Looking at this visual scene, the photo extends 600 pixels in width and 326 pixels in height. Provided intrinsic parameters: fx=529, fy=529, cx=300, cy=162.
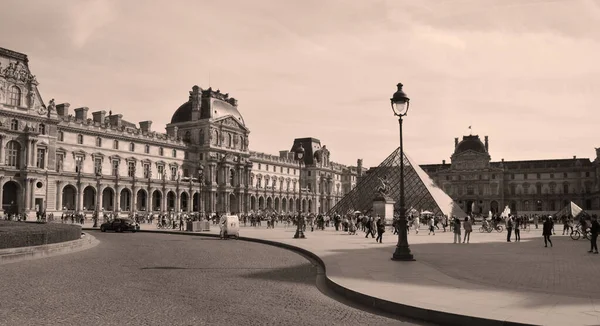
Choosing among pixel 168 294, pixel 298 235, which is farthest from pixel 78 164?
pixel 168 294

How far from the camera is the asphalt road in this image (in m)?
7.82

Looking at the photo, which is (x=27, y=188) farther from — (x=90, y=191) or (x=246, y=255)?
(x=246, y=255)

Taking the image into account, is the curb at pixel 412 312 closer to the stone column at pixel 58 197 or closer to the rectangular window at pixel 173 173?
the stone column at pixel 58 197

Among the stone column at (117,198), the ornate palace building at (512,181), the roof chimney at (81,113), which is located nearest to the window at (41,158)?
the roof chimney at (81,113)

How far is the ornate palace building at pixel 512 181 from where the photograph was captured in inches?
4050

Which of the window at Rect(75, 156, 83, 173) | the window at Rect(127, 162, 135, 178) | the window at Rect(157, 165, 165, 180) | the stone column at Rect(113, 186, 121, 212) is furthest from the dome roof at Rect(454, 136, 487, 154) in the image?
the window at Rect(75, 156, 83, 173)

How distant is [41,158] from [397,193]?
38394 mm

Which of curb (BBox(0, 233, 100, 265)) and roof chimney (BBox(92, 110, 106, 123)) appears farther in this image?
roof chimney (BBox(92, 110, 106, 123))

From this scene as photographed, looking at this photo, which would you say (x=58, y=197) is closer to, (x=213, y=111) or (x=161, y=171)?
(x=161, y=171)

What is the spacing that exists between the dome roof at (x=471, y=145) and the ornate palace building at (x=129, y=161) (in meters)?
34.0

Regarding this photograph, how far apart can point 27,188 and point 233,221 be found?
33.6m

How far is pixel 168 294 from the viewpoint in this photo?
32.2ft

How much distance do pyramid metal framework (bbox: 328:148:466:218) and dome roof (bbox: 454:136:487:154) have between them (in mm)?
52910

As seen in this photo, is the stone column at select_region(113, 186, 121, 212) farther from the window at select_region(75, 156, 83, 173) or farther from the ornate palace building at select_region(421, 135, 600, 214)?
the ornate palace building at select_region(421, 135, 600, 214)
